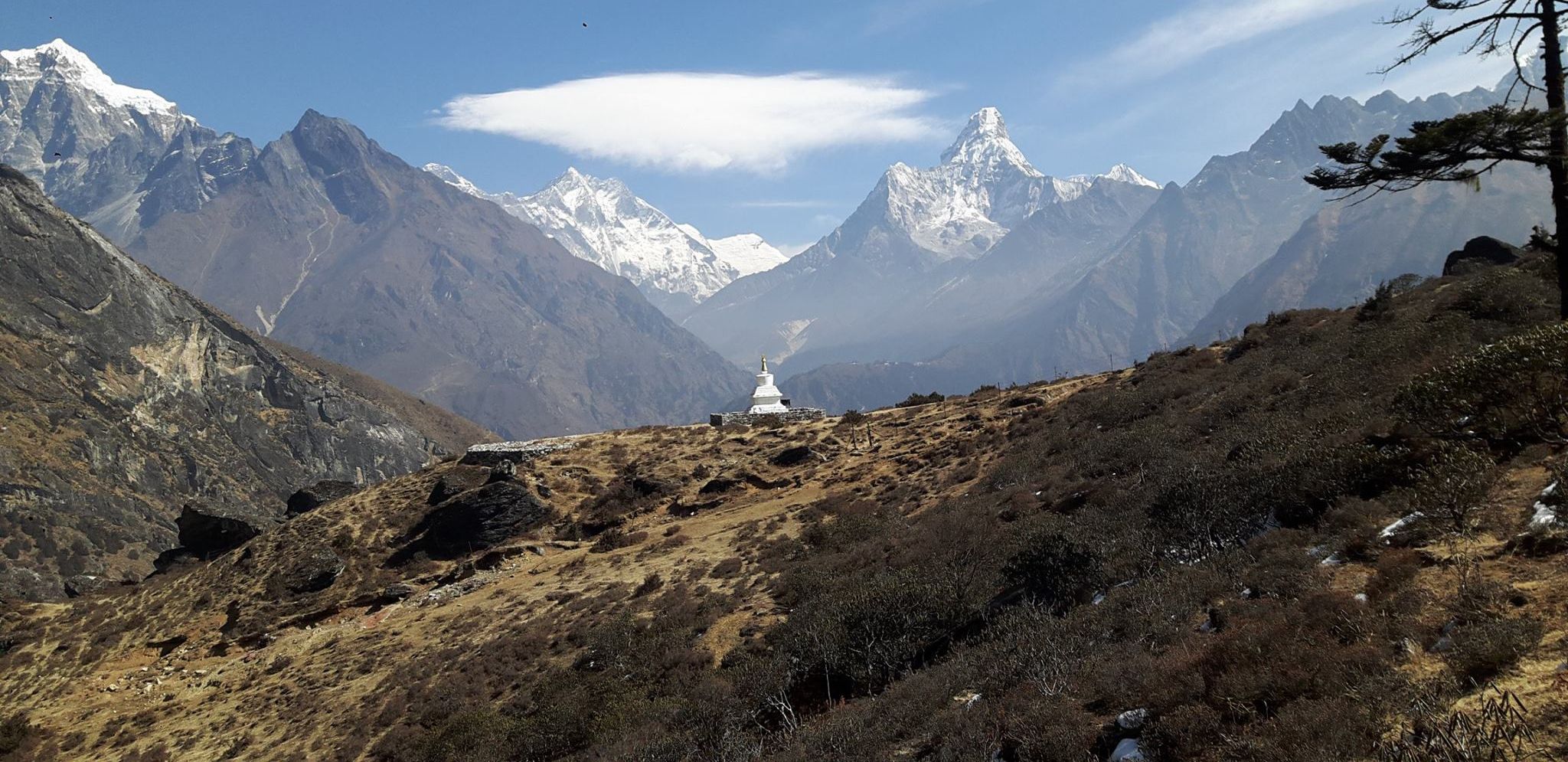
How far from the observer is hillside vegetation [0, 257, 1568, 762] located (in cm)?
901

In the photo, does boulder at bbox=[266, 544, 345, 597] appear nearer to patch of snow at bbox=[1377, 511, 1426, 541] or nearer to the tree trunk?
patch of snow at bbox=[1377, 511, 1426, 541]

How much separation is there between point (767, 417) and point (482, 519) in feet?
68.3

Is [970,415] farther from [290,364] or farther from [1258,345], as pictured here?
[290,364]

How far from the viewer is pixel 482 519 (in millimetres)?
42312

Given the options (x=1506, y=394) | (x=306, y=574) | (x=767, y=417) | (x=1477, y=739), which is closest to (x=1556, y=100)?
(x=1506, y=394)

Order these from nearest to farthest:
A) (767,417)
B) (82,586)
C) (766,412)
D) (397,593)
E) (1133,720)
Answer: (1133,720) < (397,593) < (767,417) < (82,586) < (766,412)

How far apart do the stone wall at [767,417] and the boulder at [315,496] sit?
2523cm

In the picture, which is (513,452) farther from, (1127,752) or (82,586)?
(1127,752)

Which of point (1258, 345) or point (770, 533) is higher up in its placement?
point (1258, 345)

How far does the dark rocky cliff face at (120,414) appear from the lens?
3639 inches

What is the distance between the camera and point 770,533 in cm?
3222

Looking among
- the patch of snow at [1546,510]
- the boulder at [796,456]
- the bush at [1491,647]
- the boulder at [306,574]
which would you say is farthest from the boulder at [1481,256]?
the boulder at [306,574]

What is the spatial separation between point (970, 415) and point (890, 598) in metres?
27.6

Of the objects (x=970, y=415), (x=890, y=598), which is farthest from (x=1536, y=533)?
(x=970, y=415)
